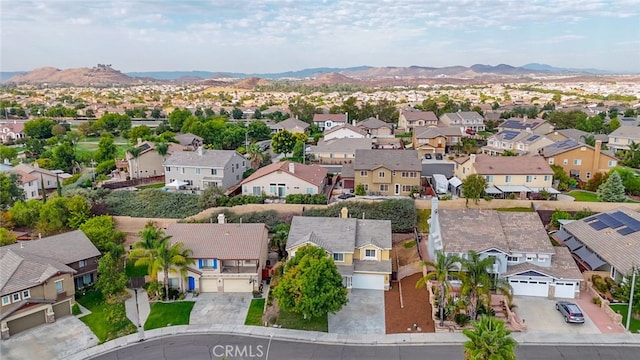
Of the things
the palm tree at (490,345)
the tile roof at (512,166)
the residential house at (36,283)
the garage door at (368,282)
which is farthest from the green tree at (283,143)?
the palm tree at (490,345)

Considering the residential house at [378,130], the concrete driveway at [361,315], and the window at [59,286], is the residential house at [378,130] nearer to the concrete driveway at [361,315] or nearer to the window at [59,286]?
the concrete driveway at [361,315]

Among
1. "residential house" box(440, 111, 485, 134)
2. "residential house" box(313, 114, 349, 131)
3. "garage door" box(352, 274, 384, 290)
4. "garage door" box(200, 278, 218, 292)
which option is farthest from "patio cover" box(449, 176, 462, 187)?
"residential house" box(313, 114, 349, 131)

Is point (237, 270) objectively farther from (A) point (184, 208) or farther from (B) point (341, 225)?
(A) point (184, 208)

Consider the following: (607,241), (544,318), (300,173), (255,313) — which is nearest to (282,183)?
(300,173)

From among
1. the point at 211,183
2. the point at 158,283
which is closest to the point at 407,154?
the point at 211,183

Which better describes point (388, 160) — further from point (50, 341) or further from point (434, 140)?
point (50, 341)
